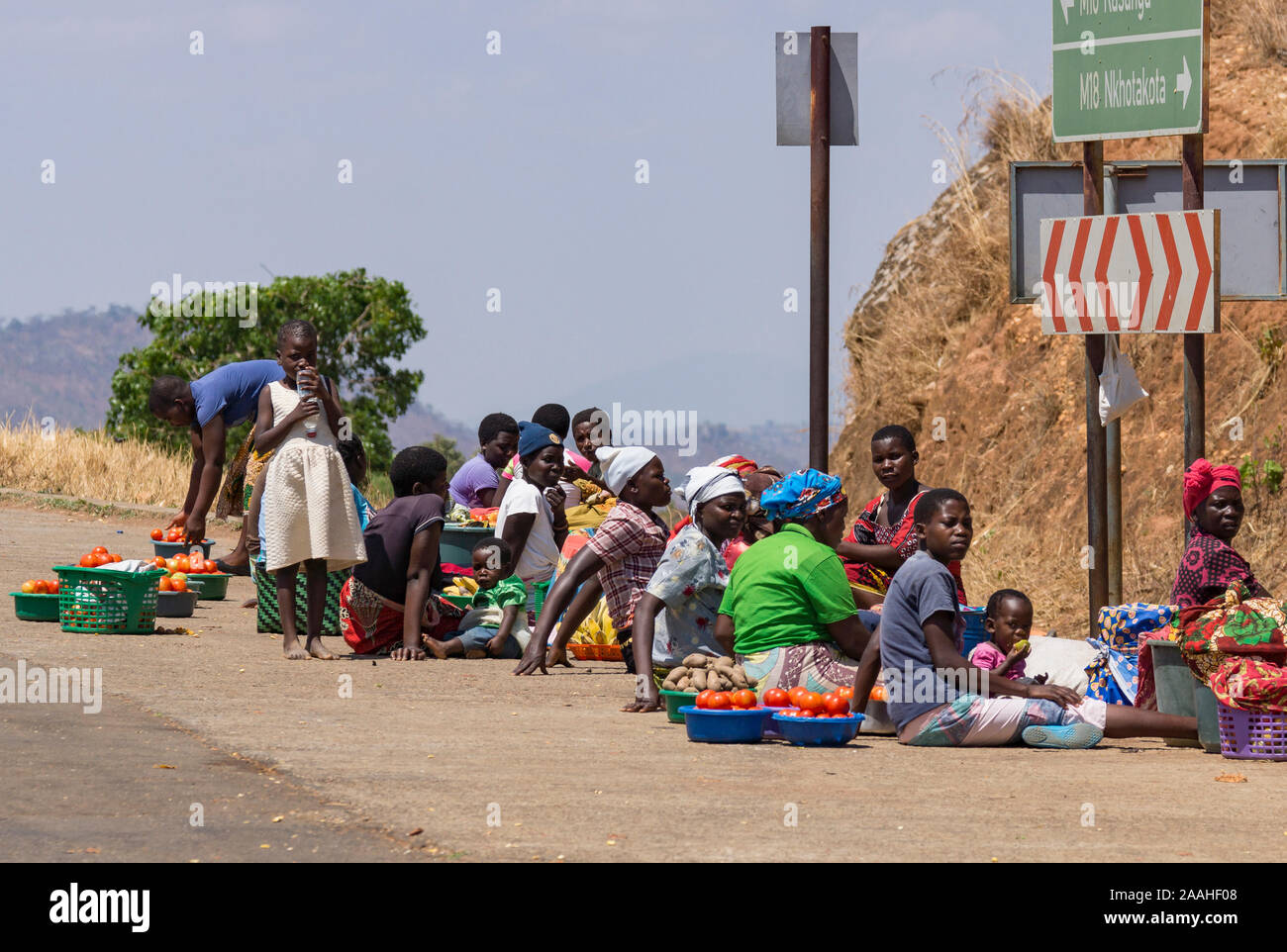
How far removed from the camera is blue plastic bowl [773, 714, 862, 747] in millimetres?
8445

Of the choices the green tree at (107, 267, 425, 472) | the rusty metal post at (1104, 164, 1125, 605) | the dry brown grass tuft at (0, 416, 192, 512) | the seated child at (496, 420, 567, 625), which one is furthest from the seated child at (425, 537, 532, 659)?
the green tree at (107, 267, 425, 472)

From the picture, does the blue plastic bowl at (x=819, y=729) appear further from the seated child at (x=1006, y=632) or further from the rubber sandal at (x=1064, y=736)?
the seated child at (x=1006, y=632)

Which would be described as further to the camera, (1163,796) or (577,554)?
(577,554)

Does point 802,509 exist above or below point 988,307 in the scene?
below

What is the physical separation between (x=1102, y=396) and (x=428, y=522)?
4484 millimetres

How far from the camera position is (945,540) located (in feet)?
28.7

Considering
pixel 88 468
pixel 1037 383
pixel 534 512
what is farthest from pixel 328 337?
pixel 534 512

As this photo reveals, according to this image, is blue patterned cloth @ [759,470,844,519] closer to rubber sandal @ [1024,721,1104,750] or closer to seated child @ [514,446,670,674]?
seated child @ [514,446,670,674]

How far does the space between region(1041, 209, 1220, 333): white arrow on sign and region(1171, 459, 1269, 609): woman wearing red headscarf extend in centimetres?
169

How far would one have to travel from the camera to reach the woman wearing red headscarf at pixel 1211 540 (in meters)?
8.57

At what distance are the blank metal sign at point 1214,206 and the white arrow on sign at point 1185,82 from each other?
0.82 metres

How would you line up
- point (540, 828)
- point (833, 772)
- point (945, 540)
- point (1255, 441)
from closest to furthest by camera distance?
point (540, 828) < point (833, 772) < point (945, 540) < point (1255, 441)
